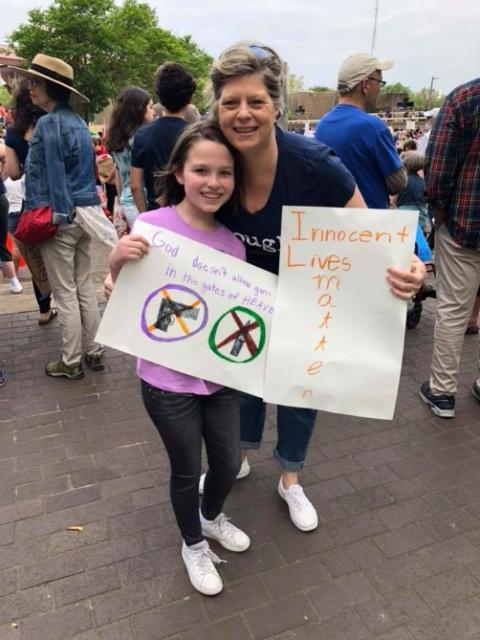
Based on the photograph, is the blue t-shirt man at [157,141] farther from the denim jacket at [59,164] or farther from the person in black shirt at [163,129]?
the denim jacket at [59,164]

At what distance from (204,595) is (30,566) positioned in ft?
2.53

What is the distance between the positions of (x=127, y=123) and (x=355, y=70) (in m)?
1.96

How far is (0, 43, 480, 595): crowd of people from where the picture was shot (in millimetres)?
1674

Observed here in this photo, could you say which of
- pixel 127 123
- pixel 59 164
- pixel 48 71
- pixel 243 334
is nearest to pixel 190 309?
A: pixel 243 334

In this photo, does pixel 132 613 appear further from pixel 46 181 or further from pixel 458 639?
pixel 46 181

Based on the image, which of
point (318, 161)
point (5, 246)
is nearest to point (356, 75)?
point (318, 161)

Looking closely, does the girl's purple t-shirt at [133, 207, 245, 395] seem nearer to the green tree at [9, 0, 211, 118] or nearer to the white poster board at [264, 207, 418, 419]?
the white poster board at [264, 207, 418, 419]

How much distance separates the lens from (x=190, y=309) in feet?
5.91

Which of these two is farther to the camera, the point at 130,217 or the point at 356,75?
the point at 130,217

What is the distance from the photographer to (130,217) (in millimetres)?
4312

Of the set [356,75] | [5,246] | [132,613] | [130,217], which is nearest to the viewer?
[132,613]

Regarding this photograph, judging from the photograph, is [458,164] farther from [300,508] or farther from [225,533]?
[225,533]

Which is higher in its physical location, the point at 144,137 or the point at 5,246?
the point at 144,137

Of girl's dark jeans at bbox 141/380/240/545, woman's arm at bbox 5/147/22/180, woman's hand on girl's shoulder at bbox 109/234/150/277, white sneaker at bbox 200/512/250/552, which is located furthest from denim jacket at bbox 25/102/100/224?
white sneaker at bbox 200/512/250/552
